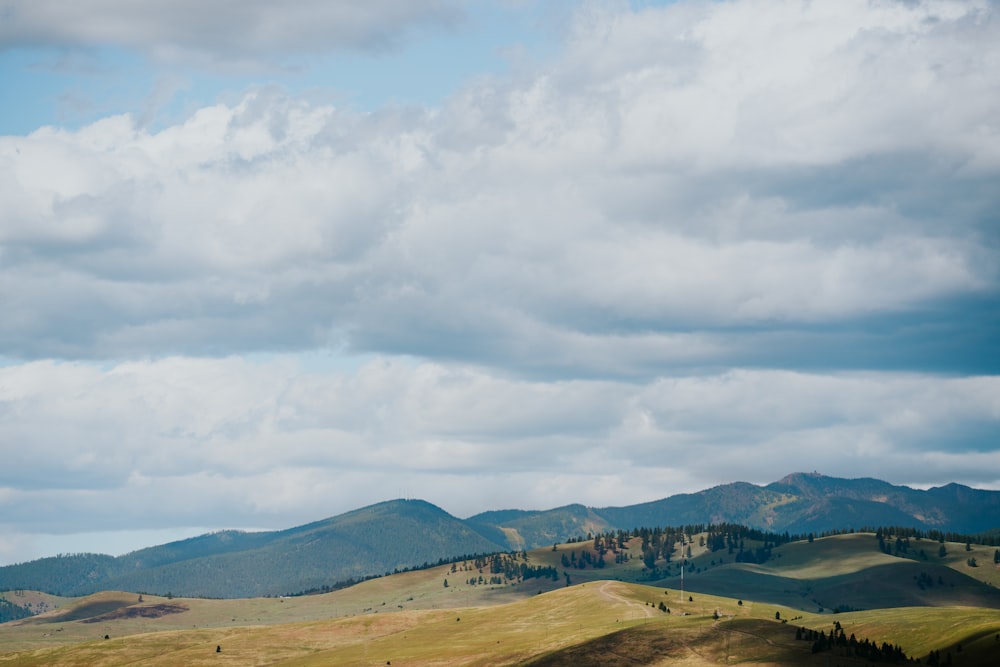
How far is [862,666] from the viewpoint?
197000 mm
